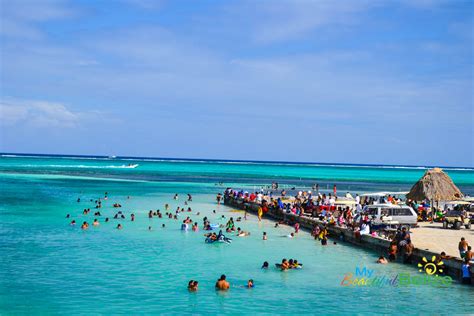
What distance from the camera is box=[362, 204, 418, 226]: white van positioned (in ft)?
122

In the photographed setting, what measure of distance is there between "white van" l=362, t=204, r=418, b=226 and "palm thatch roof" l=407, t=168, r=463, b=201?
6266mm

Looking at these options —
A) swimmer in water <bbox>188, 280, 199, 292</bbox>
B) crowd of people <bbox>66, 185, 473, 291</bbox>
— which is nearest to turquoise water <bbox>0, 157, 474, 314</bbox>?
swimmer in water <bbox>188, 280, 199, 292</bbox>

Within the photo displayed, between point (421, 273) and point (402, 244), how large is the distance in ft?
8.90

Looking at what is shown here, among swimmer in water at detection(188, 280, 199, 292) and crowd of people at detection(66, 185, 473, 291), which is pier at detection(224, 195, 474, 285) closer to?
crowd of people at detection(66, 185, 473, 291)

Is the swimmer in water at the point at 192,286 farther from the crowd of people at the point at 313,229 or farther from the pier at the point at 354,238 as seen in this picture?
the pier at the point at 354,238

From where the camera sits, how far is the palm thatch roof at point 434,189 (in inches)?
1704

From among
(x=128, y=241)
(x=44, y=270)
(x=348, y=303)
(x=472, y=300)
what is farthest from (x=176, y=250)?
(x=472, y=300)

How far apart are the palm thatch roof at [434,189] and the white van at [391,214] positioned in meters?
6.27

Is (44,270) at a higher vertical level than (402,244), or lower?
lower

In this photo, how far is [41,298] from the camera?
75.7 ft

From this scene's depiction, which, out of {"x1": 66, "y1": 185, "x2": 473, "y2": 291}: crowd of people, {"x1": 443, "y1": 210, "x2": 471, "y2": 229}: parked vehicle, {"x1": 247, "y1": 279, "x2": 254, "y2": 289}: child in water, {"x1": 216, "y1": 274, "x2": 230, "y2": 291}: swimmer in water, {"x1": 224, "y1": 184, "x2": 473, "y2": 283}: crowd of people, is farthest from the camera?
{"x1": 443, "y1": 210, "x2": 471, "y2": 229}: parked vehicle

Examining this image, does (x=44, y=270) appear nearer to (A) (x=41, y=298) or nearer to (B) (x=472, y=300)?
(A) (x=41, y=298)

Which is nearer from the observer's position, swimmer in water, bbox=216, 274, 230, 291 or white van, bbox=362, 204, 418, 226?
swimmer in water, bbox=216, 274, 230, 291

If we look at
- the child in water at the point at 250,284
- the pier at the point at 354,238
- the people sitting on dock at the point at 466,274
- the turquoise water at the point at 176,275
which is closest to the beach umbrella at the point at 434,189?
the pier at the point at 354,238
